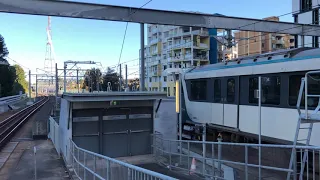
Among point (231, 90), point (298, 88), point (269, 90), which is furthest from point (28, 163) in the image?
point (298, 88)

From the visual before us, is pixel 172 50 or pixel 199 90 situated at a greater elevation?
pixel 172 50

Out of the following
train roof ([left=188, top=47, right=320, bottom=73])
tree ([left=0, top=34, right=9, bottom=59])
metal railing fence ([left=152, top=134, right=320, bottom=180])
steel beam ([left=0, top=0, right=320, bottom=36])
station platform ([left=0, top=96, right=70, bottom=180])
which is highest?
tree ([left=0, top=34, right=9, bottom=59])

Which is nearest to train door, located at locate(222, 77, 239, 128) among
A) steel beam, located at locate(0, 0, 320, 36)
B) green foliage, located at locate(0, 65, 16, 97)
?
steel beam, located at locate(0, 0, 320, 36)

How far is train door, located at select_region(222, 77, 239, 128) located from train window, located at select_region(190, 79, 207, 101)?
161cm

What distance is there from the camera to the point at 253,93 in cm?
1103

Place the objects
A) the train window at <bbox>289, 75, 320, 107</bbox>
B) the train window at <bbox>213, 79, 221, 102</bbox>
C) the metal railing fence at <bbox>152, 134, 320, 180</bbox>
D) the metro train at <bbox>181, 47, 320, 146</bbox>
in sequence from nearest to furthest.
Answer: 1. the metal railing fence at <bbox>152, 134, 320, 180</bbox>
2. the train window at <bbox>289, 75, 320, 107</bbox>
3. the metro train at <bbox>181, 47, 320, 146</bbox>
4. the train window at <bbox>213, 79, 221, 102</bbox>

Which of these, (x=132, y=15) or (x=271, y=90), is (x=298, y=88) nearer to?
(x=271, y=90)

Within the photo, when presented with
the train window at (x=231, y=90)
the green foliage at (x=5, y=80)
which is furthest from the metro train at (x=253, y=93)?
the green foliage at (x=5, y=80)

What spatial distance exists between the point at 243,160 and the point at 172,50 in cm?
7090

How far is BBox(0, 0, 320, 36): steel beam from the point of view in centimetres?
1142

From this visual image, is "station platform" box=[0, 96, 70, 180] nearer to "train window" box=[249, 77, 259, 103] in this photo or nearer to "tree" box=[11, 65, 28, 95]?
"train window" box=[249, 77, 259, 103]

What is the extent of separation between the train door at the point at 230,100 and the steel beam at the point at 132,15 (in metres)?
2.95

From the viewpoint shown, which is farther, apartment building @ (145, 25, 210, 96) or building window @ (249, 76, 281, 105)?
apartment building @ (145, 25, 210, 96)

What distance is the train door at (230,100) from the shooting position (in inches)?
466
